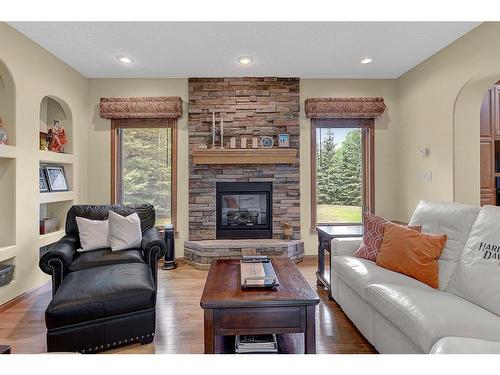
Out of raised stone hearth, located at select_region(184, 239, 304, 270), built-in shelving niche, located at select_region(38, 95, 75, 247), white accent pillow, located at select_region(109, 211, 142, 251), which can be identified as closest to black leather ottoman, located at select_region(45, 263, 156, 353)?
white accent pillow, located at select_region(109, 211, 142, 251)

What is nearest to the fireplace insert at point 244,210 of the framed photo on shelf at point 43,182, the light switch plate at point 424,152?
the light switch plate at point 424,152

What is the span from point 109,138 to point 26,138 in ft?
4.14

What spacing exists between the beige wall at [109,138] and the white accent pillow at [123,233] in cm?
126

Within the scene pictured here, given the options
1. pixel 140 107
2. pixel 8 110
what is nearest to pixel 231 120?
pixel 140 107

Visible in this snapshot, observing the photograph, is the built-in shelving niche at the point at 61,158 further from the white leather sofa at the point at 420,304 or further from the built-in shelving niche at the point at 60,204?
the white leather sofa at the point at 420,304

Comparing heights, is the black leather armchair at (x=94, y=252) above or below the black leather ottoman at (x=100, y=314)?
above

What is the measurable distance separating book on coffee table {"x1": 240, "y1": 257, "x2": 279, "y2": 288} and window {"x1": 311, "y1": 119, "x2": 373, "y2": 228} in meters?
2.07

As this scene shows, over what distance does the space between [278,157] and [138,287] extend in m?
2.61

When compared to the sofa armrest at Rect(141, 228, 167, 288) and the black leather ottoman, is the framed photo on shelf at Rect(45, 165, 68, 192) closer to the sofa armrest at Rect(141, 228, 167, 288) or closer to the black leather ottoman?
the sofa armrest at Rect(141, 228, 167, 288)

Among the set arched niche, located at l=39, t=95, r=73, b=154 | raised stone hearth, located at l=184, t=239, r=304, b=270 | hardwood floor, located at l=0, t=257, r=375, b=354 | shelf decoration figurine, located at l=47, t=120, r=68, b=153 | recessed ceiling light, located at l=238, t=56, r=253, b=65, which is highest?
recessed ceiling light, located at l=238, t=56, r=253, b=65

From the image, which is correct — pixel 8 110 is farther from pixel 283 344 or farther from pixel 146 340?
pixel 283 344

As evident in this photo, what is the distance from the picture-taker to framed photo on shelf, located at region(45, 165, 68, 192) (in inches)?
139

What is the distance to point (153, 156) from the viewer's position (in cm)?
431

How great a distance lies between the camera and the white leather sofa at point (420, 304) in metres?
1.34
